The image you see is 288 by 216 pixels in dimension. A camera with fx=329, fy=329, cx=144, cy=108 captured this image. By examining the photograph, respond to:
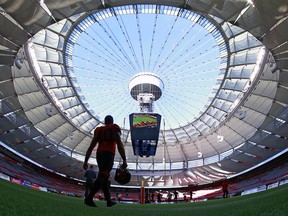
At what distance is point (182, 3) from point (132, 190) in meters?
38.9

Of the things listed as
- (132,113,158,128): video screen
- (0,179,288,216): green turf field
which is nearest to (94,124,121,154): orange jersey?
(0,179,288,216): green turf field

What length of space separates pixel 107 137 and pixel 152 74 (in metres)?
31.1

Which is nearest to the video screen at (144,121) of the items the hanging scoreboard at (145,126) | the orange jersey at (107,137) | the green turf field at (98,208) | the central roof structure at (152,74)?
the hanging scoreboard at (145,126)

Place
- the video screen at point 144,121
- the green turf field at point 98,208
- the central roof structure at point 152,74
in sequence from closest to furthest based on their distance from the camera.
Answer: the green turf field at point 98,208, the central roof structure at point 152,74, the video screen at point 144,121

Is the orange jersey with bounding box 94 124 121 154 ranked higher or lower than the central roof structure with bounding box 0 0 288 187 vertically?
lower

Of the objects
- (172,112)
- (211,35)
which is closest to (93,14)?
(211,35)

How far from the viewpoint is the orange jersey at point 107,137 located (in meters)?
6.16

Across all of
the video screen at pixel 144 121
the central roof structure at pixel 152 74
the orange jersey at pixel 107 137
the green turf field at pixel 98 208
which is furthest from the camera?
the video screen at pixel 144 121

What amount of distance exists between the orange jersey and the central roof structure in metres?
15.0

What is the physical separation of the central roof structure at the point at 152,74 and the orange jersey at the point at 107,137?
1495 centimetres

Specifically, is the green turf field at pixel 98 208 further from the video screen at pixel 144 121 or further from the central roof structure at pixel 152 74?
the video screen at pixel 144 121

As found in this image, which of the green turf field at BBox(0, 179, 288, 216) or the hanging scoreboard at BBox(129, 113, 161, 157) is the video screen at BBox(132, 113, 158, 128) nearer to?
the hanging scoreboard at BBox(129, 113, 161, 157)

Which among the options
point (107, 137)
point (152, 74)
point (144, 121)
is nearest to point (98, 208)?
point (107, 137)

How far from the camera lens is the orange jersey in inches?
243
